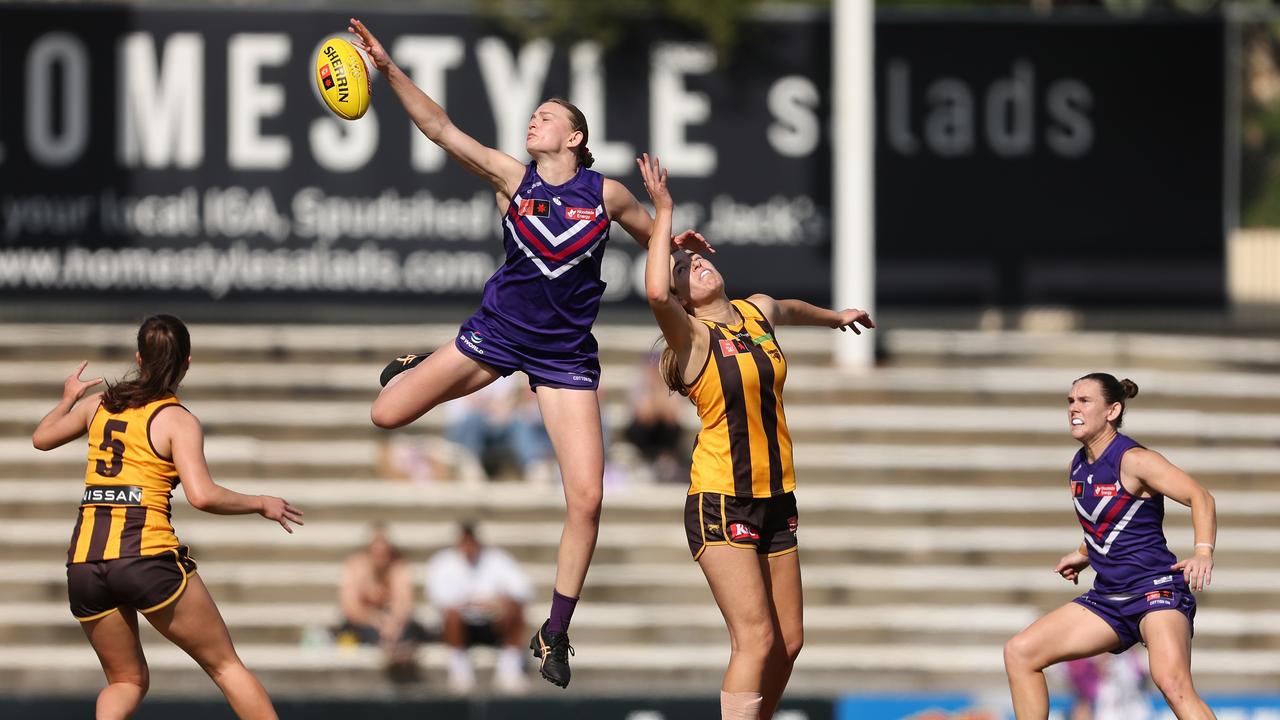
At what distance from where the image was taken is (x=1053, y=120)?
17.8 metres

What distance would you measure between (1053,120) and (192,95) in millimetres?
8684

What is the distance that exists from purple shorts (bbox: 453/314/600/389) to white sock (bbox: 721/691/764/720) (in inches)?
55.6

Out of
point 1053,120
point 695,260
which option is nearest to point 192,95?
point 1053,120

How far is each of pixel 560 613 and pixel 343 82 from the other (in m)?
2.42

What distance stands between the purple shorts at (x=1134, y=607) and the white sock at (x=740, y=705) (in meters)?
1.55

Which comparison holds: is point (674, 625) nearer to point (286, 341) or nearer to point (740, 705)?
point (286, 341)

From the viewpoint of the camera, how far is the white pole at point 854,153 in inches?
654

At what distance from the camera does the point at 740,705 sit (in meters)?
7.21

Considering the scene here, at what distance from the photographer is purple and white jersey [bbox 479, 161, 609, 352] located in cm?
712

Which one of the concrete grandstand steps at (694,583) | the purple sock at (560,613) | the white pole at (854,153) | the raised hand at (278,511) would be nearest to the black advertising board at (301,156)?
the white pole at (854,153)

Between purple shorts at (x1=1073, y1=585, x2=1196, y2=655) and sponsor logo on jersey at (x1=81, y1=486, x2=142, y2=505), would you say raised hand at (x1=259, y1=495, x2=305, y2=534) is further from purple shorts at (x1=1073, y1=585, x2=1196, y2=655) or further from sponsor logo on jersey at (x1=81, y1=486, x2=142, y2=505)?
purple shorts at (x1=1073, y1=585, x2=1196, y2=655)

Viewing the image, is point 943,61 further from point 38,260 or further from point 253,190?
point 38,260

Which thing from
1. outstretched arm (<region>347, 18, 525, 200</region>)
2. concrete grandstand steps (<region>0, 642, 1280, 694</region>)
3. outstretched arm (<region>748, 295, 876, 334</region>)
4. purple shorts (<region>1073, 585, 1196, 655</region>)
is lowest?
concrete grandstand steps (<region>0, 642, 1280, 694</region>)

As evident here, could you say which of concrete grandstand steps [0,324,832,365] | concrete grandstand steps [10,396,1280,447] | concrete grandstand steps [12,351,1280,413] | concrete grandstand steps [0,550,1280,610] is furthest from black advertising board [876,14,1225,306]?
concrete grandstand steps [0,550,1280,610]
